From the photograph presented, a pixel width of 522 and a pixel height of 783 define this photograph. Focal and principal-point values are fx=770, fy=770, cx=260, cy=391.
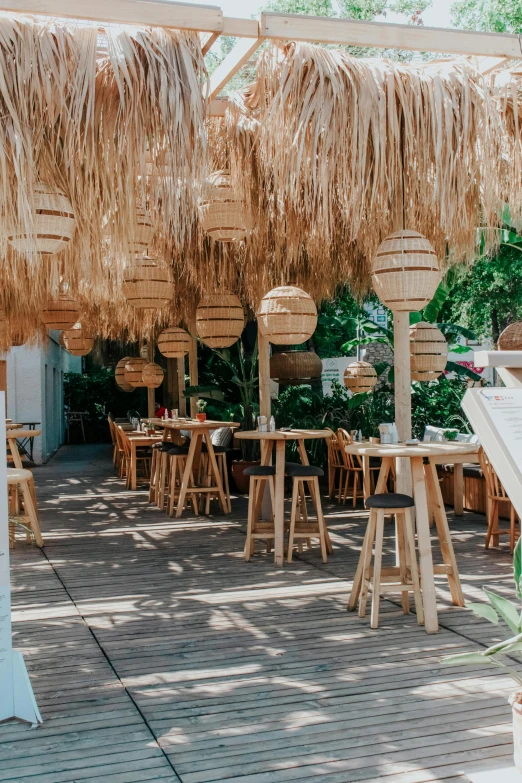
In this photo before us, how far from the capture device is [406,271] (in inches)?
183

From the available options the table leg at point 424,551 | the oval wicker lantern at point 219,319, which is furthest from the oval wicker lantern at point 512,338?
the oval wicker lantern at point 219,319

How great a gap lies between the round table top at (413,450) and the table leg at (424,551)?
89mm

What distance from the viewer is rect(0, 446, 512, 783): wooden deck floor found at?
102 inches

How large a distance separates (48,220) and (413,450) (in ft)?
7.45

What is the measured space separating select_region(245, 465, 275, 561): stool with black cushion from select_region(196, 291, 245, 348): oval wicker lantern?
75.4 inches

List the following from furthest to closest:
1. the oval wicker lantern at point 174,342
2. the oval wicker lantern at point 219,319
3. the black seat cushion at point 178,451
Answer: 1. the oval wicker lantern at point 174,342
2. the black seat cushion at point 178,451
3. the oval wicker lantern at point 219,319

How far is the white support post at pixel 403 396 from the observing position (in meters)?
4.96

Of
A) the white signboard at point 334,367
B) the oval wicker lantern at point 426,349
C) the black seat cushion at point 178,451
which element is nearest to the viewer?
the oval wicker lantern at point 426,349

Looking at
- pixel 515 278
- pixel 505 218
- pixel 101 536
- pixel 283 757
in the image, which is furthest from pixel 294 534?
pixel 515 278

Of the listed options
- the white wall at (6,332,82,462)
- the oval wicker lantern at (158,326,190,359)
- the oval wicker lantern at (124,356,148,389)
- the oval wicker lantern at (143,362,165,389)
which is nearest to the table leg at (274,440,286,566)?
A: the oval wicker lantern at (158,326,190,359)

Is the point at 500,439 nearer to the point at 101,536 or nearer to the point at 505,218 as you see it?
the point at 101,536

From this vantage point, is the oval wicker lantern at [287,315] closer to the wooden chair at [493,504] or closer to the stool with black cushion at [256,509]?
the stool with black cushion at [256,509]

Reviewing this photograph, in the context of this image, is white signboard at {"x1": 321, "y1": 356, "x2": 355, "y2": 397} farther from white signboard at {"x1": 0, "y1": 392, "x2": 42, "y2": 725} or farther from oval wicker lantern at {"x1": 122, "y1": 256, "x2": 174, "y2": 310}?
white signboard at {"x1": 0, "y1": 392, "x2": 42, "y2": 725}

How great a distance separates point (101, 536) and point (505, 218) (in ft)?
16.2
